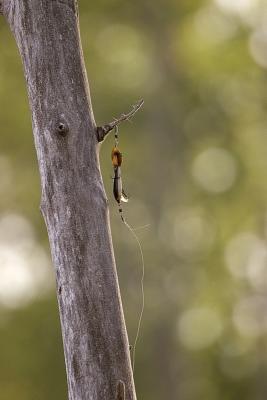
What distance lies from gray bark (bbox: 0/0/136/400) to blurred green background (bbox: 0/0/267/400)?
1268 cm

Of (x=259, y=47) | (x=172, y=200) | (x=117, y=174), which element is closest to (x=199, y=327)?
(x=172, y=200)

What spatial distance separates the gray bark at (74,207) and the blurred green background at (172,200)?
41.6 ft

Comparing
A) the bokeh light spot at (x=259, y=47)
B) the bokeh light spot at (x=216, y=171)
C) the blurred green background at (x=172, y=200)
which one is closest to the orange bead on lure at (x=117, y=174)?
the blurred green background at (x=172, y=200)

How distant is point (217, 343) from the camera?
18875 millimetres

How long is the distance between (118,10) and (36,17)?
668 inches

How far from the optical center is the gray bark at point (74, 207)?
13.1ft

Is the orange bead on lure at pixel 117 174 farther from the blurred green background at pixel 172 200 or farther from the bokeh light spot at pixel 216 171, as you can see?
the bokeh light spot at pixel 216 171

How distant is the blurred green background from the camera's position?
57.5 ft

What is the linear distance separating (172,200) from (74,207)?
15082 millimetres

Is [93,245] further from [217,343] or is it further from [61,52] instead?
[217,343]

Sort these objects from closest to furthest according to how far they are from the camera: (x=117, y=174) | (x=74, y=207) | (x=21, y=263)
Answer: (x=74, y=207) < (x=117, y=174) < (x=21, y=263)

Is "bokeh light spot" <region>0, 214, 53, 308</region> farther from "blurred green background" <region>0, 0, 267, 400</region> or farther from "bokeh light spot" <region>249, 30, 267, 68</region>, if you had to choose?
"bokeh light spot" <region>249, 30, 267, 68</region>

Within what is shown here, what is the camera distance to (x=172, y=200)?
62.7 ft

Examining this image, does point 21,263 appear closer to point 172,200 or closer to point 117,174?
point 172,200
